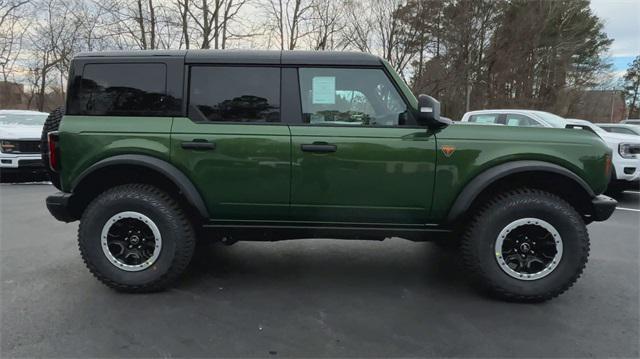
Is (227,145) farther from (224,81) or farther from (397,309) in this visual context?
(397,309)

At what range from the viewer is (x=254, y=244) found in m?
4.96

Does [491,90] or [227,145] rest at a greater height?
[491,90]

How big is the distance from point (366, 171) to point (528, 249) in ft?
4.80

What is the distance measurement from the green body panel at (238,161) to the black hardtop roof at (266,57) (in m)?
0.53

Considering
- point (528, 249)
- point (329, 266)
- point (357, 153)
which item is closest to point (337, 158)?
point (357, 153)

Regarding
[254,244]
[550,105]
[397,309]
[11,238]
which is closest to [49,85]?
[11,238]

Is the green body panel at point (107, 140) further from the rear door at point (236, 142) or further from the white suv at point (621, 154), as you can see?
the white suv at point (621, 154)

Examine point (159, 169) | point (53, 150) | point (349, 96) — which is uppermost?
point (349, 96)

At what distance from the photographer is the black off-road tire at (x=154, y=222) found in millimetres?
3391

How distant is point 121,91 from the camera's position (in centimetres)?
346

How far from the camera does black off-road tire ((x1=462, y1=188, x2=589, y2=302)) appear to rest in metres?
3.28

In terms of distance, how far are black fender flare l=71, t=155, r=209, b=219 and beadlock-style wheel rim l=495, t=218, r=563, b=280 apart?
96.3 inches

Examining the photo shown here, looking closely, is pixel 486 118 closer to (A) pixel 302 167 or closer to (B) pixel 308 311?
(A) pixel 302 167

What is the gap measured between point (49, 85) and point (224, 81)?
3030 cm
